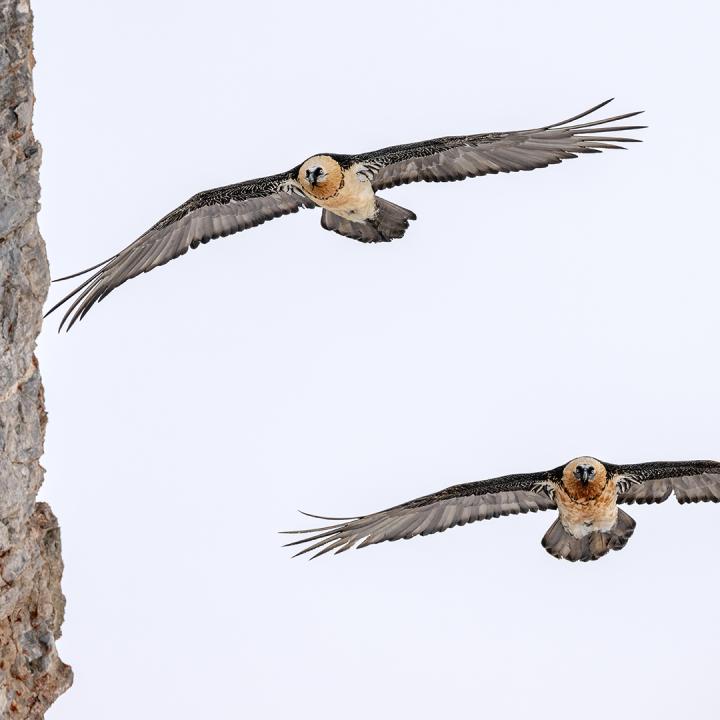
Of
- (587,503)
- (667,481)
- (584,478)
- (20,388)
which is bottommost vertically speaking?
(20,388)

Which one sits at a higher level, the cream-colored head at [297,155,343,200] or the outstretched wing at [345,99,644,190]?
A: the outstretched wing at [345,99,644,190]

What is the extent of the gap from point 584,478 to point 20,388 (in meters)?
6.33

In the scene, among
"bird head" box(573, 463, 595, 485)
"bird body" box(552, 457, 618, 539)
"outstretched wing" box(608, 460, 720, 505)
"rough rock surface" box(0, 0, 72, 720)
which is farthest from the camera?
"outstretched wing" box(608, 460, 720, 505)

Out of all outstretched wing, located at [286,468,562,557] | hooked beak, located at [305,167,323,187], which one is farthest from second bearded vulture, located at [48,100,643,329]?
outstretched wing, located at [286,468,562,557]

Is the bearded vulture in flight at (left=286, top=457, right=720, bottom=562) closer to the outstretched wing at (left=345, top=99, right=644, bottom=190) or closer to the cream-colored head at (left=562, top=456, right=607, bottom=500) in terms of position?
the cream-colored head at (left=562, top=456, right=607, bottom=500)

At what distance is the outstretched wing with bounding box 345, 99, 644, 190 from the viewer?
15422mm

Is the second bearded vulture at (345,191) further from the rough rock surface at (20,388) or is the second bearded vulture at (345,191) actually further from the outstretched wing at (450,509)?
the outstretched wing at (450,509)

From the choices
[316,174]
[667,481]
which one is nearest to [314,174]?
[316,174]

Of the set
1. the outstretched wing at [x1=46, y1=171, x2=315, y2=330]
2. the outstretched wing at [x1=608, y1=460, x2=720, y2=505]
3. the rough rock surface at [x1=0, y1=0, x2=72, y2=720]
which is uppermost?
the outstretched wing at [x1=46, y1=171, x2=315, y2=330]

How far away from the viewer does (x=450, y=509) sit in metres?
16.8

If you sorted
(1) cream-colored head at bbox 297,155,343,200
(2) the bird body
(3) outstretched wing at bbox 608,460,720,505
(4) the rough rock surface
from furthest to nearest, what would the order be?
(3) outstretched wing at bbox 608,460,720,505
(1) cream-colored head at bbox 297,155,343,200
(2) the bird body
(4) the rough rock surface

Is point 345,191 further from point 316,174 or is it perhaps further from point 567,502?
point 567,502

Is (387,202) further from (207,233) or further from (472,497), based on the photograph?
(472,497)

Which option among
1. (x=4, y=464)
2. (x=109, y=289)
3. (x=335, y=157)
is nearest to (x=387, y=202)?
(x=335, y=157)
